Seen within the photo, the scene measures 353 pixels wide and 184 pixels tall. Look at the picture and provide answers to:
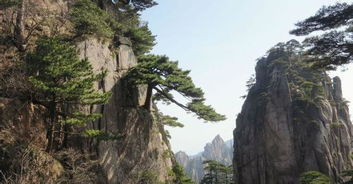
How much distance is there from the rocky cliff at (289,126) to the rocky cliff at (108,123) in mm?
14038

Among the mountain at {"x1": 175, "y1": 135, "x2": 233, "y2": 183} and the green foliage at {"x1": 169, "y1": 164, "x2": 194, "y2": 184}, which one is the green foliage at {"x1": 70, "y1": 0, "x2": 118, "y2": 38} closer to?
the green foliage at {"x1": 169, "y1": 164, "x2": 194, "y2": 184}

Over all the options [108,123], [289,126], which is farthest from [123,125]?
[289,126]

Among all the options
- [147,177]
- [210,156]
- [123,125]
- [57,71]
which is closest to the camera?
[57,71]

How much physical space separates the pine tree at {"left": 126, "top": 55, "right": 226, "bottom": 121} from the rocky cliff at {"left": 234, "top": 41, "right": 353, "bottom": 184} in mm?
14410

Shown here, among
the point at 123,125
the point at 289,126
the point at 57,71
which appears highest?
the point at 57,71

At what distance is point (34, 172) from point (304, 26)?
13626 mm

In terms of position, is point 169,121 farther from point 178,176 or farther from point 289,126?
point 289,126

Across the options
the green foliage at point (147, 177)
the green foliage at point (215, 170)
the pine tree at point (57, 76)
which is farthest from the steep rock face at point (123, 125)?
the green foliage at point (215, 170)

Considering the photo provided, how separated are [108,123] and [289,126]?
21498mm

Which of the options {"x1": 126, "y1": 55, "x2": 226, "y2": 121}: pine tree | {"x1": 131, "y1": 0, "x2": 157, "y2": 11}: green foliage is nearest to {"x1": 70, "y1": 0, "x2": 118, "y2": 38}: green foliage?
{"x1": 126, "y1": 55, "x2": 226, "y2": 121}: pine tree

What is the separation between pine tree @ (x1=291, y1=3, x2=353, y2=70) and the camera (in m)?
12.7

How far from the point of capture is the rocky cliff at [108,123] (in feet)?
40.1

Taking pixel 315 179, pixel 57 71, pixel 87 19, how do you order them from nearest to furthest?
pixel 57 71, pixel 87 19, pixel 315 179

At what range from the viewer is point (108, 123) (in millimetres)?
16828
